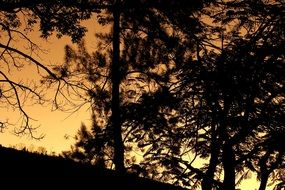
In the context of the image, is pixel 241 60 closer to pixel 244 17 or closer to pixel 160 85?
pixel 244 17

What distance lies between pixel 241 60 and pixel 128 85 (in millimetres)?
6243

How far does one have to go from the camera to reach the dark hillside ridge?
21.1 feet

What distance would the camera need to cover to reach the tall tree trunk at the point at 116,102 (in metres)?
12.5

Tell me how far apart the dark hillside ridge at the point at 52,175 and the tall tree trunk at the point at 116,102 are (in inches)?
133

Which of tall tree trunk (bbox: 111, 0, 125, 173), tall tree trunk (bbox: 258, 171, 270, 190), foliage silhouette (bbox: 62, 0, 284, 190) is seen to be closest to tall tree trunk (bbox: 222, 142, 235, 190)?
foliage silhouette (bbox: 62, 0, 284, 190)

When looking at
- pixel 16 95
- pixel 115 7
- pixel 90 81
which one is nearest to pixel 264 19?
pixel 115 7

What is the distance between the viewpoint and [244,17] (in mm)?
9344

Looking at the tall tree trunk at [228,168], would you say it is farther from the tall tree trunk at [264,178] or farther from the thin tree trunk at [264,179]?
the thin tree trunk at [264,179]

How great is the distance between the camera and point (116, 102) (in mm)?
12961

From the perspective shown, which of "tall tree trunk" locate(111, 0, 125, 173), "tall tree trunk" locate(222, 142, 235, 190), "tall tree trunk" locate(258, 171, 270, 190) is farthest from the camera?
"tall tree trunk" locate(111, 0, 125, 173)

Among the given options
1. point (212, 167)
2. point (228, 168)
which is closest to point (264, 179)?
point (212, 167)

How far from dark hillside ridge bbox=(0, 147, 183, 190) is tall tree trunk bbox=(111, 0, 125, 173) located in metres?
3.37

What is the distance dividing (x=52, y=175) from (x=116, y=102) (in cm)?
603

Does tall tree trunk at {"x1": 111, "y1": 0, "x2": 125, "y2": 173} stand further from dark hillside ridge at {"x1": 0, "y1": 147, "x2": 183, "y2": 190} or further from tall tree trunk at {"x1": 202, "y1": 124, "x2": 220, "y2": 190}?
tall tree trunk at {"x1": 202, "y1": 124, "x2": 220, "y2": 190}
